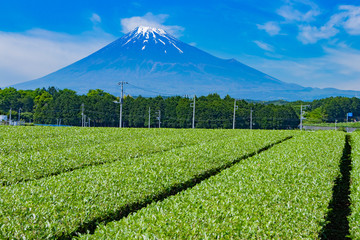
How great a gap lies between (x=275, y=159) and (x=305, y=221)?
5.92m

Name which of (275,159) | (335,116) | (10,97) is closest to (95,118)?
(10,97)

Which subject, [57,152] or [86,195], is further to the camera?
[57,152]

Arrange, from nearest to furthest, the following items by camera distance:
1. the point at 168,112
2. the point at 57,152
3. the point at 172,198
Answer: the point at 172,198, the point at 57,152, the point at 168,112

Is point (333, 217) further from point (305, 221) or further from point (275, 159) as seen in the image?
point (305, 221)

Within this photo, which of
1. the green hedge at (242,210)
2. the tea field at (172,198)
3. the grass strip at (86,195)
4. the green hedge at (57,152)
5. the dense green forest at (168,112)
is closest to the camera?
the green hedge at (242,210)

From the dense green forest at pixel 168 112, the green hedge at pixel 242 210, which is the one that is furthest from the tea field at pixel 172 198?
the dense green forest at pixel 168 112

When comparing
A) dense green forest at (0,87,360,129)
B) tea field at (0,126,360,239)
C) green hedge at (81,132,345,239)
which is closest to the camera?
green hedge at (81,132,345,239)

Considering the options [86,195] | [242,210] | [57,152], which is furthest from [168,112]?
[242,210]

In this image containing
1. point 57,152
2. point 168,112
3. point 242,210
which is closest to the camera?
point 242,210

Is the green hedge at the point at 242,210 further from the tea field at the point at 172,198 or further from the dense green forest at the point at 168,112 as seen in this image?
the dense green forest at the point at 168,112

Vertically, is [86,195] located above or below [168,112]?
below

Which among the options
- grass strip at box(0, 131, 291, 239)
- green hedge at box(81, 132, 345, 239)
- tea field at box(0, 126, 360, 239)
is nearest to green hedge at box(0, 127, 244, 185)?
tea field at box(0, 126, 360, 239)

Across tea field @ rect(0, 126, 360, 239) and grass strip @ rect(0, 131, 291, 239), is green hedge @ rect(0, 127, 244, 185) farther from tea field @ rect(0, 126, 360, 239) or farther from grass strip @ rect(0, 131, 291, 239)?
grass strip @ rect(0, 131, 291, 239)

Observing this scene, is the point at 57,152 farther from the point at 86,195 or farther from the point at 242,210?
the point at 242,210
